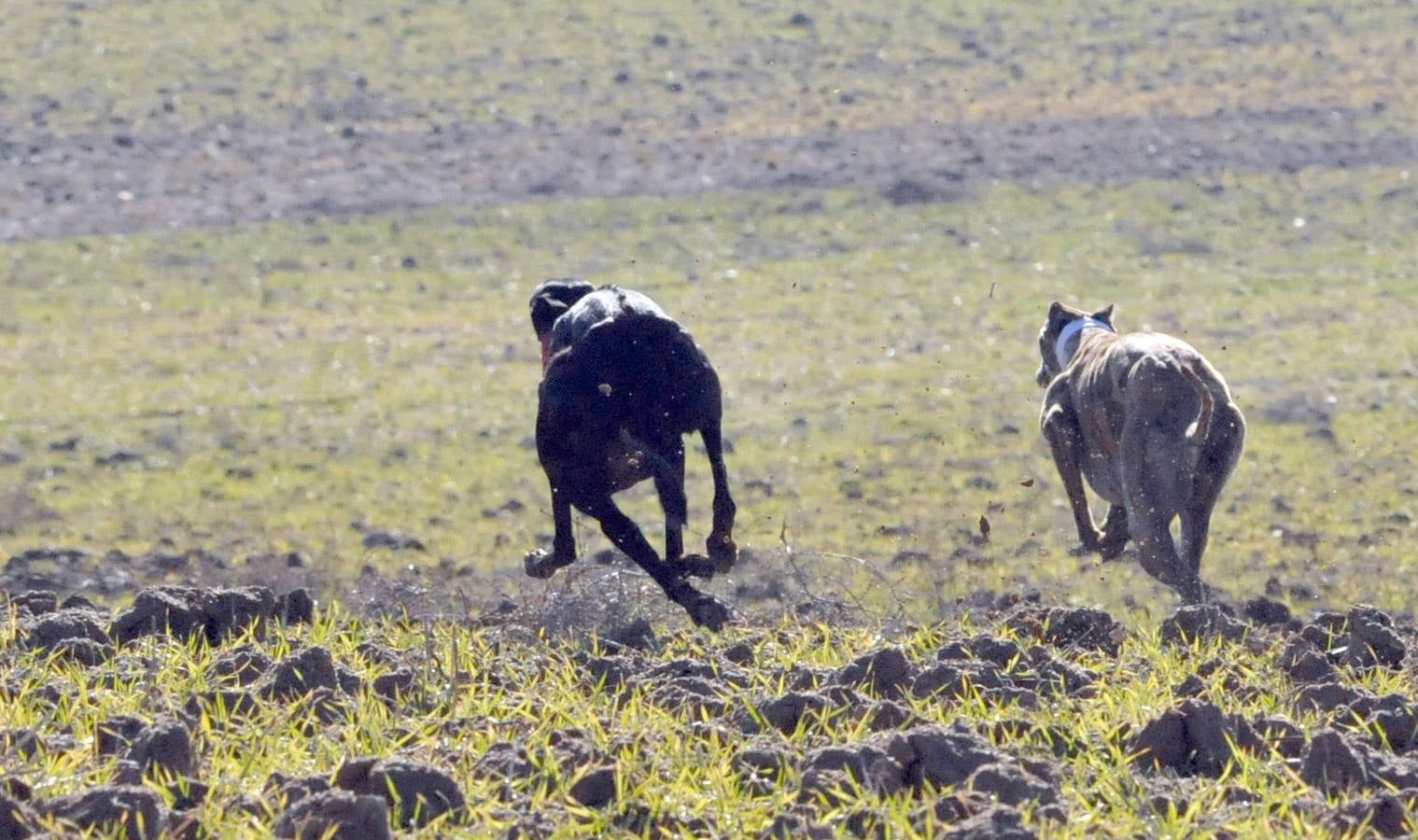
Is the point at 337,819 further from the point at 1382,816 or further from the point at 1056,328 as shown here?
the point at 1056,328

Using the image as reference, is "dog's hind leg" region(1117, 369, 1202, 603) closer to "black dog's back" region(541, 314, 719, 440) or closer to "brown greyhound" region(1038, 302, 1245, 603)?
"brown greyhound" region(1038, 302, 1245, 603)

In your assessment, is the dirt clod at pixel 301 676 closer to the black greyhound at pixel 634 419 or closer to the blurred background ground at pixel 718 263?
the black greyhound at pixel 634 419

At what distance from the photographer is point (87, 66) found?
3262 centimetres

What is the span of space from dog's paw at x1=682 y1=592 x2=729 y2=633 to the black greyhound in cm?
5

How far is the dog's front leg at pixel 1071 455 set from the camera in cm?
1055

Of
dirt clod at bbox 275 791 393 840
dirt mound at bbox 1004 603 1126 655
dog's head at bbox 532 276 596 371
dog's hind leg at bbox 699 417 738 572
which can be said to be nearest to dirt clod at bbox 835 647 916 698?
dirt mound at bbox 1004 603 1126 655

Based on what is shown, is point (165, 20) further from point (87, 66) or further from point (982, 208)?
point (982, 208)

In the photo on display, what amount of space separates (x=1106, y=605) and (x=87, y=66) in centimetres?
2467

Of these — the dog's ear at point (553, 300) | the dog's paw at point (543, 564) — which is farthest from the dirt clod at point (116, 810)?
the dog's ear at point (553, 300)

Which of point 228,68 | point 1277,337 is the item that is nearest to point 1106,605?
point 1277,337

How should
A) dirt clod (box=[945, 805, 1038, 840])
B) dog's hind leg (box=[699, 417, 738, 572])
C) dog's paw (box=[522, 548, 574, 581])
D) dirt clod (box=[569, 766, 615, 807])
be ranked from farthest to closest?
1. dog's paw (box=[522, 548, 574, 581])
2. dog's hind leg (box=[699, 417, 738, 572])
3. dirt clod (box=[569, 766, 615, 807])
4. dirt clod (box=[945, 805, 1038, 840])

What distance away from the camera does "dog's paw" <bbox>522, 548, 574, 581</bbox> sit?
9.54 m

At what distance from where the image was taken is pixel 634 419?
8789 mm

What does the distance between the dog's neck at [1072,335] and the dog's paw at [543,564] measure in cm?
301
